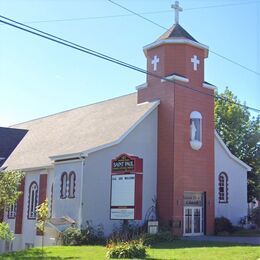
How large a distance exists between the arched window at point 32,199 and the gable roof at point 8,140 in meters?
6.63

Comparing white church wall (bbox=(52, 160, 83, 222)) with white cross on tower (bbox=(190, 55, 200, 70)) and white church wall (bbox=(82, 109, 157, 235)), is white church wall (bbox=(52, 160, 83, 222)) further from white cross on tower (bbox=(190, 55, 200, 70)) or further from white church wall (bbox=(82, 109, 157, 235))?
white cross on tower (bbox=(190, 55, 200, 70))

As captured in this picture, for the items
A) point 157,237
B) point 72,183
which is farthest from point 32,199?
point 157,237

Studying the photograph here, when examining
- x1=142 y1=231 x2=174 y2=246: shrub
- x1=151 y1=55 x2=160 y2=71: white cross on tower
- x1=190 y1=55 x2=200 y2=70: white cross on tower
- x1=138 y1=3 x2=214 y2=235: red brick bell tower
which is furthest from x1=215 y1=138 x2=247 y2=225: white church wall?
x1=142 y1=231 x2=174 y2=246: shrub

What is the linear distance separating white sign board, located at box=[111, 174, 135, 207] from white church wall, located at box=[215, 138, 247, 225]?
15287 millimetres

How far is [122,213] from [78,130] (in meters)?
17.7

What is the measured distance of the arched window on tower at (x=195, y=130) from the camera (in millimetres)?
32812

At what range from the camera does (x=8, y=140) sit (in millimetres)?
45875

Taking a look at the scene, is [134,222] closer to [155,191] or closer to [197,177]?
[155,191]

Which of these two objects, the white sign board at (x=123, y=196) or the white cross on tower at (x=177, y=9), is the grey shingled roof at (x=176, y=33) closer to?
the white cross on tower at (x=177, y=9)

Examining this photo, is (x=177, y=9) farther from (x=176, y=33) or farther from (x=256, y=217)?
(x=256, y=217)

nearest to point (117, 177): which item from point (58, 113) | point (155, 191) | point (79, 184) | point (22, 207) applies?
point (79, 184)

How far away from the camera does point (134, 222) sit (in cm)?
3080

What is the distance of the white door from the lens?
32.4 m

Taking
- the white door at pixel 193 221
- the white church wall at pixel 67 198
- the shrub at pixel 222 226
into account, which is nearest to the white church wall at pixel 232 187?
the shrub at pixel 222 226
